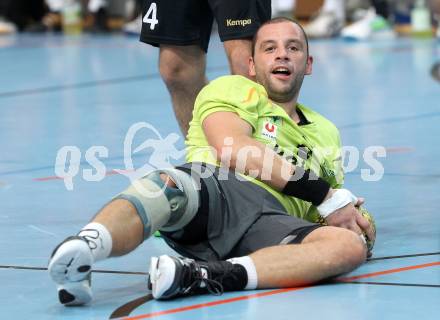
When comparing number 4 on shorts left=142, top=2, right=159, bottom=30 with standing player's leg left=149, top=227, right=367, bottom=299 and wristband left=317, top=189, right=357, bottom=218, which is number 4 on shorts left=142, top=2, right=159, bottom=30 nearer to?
wristband left=317, top=189, right=357, bottom=218

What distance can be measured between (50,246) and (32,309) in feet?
2.82

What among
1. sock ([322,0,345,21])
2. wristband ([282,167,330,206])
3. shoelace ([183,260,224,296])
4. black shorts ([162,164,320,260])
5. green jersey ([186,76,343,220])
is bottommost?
sock ([322,0,345,21])

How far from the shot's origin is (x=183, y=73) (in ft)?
17.2

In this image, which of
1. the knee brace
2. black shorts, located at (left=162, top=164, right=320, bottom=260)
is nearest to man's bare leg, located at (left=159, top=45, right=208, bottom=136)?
black shorts, located at (left=162, top=164, right=320, bottom=260)

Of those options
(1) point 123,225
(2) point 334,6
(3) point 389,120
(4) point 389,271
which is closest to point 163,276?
(1) point 123,225

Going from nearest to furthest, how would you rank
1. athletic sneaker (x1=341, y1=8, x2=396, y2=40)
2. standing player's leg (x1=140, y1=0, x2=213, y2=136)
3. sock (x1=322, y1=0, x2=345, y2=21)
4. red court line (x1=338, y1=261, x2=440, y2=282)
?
red court line (x1=338, y1=261, x2=440, y2=282) < standing player's leg (x1=140, y1=0, x2=213, y2=136) < athletic sneaker (x1=341, y1=8, x2=396, y2=40) < sock (x1=322, y1=0, x2=345, y2=21)

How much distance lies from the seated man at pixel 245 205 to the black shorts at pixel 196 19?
2.45 ft

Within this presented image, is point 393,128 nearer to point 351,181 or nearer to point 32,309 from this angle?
point 351,181

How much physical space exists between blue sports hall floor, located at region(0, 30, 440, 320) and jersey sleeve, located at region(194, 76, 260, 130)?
56 cm

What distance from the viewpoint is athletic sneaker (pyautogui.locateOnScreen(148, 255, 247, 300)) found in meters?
3.39

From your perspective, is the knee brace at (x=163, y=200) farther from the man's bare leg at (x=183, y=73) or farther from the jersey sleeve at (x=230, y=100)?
the man's bare leg at (x=183, y=73)

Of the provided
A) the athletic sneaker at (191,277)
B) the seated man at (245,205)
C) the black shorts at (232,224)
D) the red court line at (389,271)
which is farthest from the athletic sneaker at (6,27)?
the athletic sneaker at (191,277)

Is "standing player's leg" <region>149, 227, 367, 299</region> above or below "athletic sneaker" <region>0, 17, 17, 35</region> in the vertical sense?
above

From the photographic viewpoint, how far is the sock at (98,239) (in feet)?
11.0
